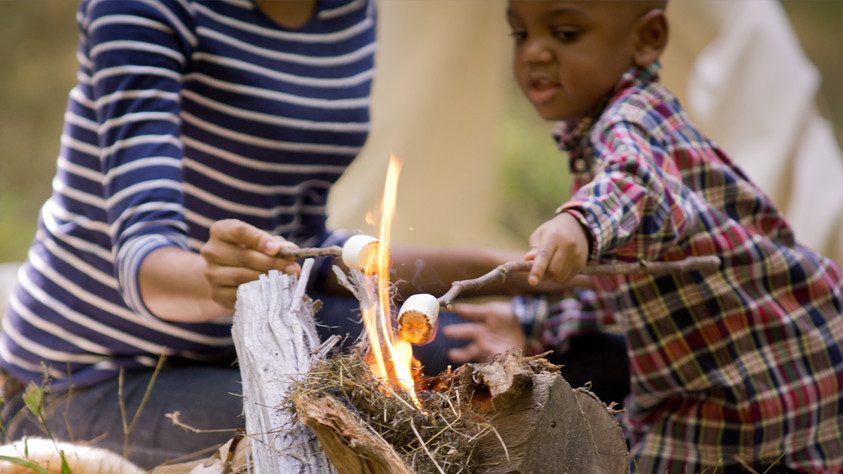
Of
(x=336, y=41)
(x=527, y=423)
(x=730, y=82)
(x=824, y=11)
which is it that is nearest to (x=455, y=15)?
(x=730, y=82)

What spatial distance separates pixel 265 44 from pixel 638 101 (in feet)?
1.99

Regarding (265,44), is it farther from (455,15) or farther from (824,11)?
(824,11)

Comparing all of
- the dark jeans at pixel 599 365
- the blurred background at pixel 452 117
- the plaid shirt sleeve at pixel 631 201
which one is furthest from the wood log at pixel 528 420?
the blurred background at pixel 452 117

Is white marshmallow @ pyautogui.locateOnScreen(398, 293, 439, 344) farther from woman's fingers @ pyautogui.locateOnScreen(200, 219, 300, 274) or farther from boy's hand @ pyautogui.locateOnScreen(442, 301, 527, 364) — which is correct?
boy's hand @ pyautogui.locateOnScreen(442, 301, 527, 364)

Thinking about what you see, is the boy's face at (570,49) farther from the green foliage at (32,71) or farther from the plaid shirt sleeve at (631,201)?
the green foliage at (32,71)

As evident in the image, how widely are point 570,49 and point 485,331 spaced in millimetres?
544

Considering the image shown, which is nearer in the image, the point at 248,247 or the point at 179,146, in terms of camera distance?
the point at 248,247

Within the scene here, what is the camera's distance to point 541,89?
1.52 m

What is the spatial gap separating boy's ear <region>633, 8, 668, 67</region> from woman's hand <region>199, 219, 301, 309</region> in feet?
2.26

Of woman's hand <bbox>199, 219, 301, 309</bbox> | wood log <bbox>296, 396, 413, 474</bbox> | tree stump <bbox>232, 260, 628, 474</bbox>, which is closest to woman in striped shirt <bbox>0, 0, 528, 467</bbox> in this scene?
woman's hand <bbox>199, 219, 301, 309</bbox>

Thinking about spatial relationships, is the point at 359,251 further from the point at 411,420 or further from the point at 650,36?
the point at 650,36

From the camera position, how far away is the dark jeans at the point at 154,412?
59.3 inches

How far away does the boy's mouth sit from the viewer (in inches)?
59.4

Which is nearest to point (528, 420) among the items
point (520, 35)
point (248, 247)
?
point (248, 247)
